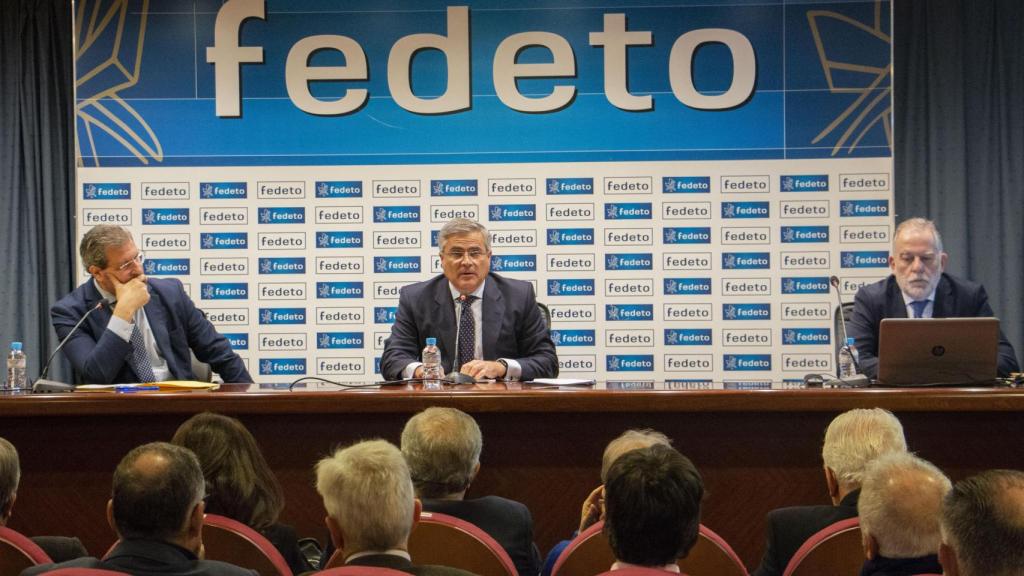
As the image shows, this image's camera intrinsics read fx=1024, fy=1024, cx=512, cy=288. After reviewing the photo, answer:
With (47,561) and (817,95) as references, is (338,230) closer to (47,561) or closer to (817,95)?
(817,95)

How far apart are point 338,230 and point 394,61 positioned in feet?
3.31

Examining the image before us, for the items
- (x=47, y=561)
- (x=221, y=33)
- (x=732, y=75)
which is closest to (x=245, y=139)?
(x=221, y=33)

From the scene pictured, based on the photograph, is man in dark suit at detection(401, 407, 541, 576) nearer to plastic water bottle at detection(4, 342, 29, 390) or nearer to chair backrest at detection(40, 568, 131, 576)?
chair backrest at detection(40, 568, 131, 576)

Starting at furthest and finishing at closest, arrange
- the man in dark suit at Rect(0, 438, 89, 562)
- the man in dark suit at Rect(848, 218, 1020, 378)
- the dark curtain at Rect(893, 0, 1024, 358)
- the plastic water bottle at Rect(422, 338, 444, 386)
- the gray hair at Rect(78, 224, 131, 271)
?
the dark curtain at Rect(893, 0, 1024, 358) → the man in dark suit at Rect(848, 218, 1020, 378) → the gray hair at Rect(78, 224, 131, 271) → the plastic water bottle at Rect(422, 338, 444, 386) → the man in dark suit at Rect(0, 438, 89, 562)

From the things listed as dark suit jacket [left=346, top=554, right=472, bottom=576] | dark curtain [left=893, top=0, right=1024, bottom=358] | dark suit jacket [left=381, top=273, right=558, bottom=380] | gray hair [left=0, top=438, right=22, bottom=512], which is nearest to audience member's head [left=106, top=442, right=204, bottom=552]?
dark suit jacket [left=346, top=554, right=472, bottom=576]

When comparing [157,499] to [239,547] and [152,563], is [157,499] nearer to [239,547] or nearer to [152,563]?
[152,563]

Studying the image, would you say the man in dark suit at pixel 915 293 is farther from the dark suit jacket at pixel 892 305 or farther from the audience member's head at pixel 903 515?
the audience member's head at pixel 903 515

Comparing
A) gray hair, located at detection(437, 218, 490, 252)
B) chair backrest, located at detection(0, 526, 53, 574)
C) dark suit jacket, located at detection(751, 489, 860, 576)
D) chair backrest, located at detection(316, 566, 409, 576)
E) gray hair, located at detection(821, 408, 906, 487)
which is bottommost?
dark suit jacket, located at detection(751, 489, 860, 576)

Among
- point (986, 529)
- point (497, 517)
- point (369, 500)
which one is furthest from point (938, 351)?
point (369, 500)

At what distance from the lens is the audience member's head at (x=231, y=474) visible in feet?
8.29

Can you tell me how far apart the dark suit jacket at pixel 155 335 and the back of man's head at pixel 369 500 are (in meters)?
2.36

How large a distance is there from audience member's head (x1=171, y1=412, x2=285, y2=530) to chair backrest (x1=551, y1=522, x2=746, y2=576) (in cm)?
82

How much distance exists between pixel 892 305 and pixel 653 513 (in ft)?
9.94

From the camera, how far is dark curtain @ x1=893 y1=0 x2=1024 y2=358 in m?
5.77
